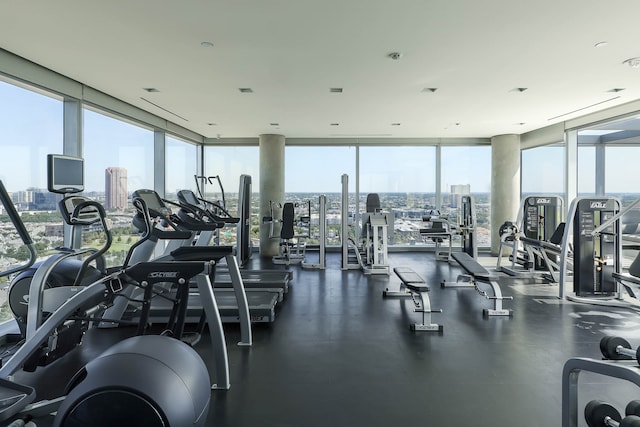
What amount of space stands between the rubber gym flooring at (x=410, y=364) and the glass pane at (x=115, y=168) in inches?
113

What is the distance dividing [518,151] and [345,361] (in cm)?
718

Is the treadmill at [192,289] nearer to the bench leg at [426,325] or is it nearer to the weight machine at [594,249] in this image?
the bench leg at [426,325]

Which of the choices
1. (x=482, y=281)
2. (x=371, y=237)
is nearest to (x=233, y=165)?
(x=371, y=237)

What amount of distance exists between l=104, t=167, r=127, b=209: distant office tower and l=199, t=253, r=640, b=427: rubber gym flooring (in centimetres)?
297

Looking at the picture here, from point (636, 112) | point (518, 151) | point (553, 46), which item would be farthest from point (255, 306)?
point (518, 151)

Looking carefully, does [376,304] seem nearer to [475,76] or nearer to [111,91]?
[475,76]

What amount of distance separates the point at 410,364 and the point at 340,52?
110 inches

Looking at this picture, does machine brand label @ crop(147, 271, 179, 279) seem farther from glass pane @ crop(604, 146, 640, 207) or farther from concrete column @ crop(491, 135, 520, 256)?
concrete column @ crop(491, 135, 520, 256)

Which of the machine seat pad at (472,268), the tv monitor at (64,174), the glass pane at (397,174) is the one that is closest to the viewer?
the tv monitor at (64,174)

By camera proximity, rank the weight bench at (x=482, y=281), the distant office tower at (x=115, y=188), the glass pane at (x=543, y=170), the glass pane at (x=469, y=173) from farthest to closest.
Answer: the glass pane at (x=469, y=173)
the glass pane at (x=543, y=170)
the distant office tower at (x=115, y=188)
the weight bench at (x=482, y=281)

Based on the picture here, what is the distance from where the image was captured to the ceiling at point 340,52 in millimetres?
2857

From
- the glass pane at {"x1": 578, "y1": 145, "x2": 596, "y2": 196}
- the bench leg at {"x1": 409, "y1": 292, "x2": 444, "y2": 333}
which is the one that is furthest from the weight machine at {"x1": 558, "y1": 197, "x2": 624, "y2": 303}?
the bench leg at {"x1": 409, "y1": 292, "x2": 444, "y2": 333}

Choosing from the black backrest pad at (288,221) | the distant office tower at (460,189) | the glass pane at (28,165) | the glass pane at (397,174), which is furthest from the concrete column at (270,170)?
the glass pane at (28,165)

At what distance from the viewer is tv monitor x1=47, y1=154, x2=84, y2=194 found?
111 inches
